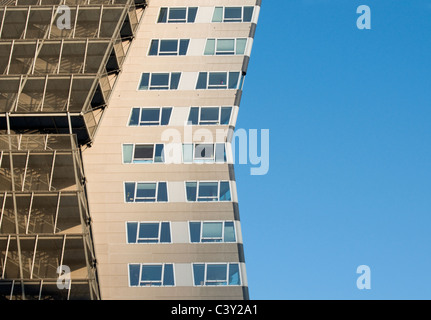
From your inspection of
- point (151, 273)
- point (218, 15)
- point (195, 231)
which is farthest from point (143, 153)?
point (218, 15)

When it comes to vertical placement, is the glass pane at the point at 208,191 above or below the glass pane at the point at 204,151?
below

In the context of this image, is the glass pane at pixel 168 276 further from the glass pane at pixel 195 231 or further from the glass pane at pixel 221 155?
the glass pane at pixel 221 155

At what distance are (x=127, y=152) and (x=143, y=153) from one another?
3.32ft

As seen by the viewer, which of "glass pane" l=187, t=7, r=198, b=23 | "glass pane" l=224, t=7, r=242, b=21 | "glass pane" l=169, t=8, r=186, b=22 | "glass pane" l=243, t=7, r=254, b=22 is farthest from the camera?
"glass pane" l=169, t=8, r=186, b=22

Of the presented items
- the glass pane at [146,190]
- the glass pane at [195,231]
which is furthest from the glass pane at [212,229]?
the glass pane at [146,190]

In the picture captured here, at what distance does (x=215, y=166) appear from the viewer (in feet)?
155

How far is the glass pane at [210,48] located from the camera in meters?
51.9

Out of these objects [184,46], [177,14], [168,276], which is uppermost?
[177,14]

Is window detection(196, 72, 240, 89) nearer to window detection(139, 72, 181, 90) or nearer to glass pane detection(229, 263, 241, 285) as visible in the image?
window detection(139, 72, 181, 90)

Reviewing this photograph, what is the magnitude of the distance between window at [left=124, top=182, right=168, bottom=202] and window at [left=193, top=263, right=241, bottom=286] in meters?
4.99

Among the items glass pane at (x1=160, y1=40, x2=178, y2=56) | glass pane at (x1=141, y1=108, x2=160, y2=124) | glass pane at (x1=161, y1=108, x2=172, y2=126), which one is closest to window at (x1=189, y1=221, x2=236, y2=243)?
glass pane at (x1=161, y1=108, x2=172, y2=126)

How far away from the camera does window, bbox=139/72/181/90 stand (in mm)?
50562

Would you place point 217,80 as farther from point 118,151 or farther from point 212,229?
point 212,229

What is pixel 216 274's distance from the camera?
43969 mm
